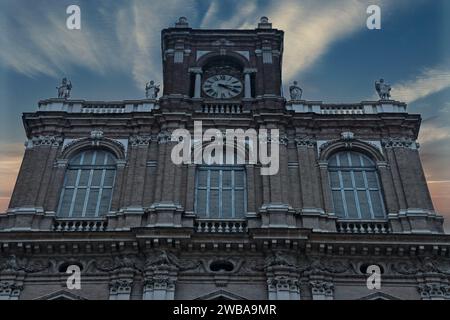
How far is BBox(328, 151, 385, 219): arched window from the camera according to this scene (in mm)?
23453

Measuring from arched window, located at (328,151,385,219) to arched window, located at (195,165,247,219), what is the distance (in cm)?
399

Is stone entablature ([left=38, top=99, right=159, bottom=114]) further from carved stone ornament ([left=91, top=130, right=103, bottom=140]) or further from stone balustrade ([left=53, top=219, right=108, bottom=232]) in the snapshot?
stone balustrade ([left=53, top=219, right=108, bottom=232])

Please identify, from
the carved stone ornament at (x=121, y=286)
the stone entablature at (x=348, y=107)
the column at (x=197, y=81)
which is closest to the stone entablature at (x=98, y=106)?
the column at (x=197, y=81)

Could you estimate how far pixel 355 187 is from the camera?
24.3m

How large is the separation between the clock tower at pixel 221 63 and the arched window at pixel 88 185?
15.4ft

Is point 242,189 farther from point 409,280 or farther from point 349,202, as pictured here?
point 409,280

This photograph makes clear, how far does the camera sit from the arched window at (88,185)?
2336cm

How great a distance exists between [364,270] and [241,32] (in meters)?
15.0

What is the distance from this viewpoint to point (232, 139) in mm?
25375

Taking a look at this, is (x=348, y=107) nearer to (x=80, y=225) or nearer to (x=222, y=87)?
(x=222, y=87)

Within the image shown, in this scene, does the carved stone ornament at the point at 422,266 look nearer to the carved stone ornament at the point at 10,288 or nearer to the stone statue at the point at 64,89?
the carved stone ornament at the point at 10,288

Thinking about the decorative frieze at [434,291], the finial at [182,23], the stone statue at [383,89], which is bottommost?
the decorative frieze at [434,291]

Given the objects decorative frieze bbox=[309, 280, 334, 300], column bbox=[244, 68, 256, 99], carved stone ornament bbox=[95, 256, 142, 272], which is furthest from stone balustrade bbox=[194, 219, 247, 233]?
column bbox=[244, 68, 256, 99]

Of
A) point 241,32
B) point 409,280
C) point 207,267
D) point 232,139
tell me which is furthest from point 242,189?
point 241,32
